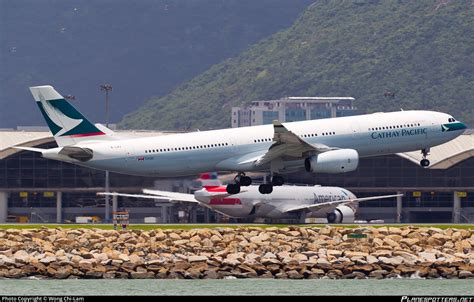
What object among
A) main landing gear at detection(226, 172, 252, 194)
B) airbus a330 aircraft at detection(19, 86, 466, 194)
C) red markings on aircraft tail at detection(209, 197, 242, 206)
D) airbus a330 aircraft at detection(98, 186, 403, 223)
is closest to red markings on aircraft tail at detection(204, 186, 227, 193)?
airbus a330 aircraft at detection(98, 186, 403, 223)

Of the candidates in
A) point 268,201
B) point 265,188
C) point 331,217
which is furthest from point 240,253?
point 331,217

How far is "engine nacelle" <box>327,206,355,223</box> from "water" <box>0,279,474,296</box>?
46.7 metres

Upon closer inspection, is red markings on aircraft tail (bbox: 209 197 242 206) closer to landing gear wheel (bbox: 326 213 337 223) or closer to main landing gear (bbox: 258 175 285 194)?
landing gear wheel (bbox: 326 213 337 223)

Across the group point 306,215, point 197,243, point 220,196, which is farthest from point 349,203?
point 197,243

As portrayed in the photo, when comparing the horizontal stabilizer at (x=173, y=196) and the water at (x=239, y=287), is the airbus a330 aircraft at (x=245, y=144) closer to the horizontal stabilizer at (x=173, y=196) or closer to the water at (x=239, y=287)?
the water at (x=239, y=287)

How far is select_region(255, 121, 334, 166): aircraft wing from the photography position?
10184 cm

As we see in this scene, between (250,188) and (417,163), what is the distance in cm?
2819

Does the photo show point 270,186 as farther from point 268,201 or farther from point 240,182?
point 268,201

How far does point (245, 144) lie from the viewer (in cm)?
10512

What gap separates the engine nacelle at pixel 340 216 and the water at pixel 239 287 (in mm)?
46748

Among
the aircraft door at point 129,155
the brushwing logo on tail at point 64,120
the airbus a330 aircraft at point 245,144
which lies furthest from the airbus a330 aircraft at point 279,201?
the aircraft door at point 129,155

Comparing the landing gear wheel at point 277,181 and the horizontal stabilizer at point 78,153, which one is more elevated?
the horizontal stabilizer at point 78,153

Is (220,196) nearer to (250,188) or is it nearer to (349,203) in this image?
(250,188)

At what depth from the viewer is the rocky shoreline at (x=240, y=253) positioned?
285 ft
